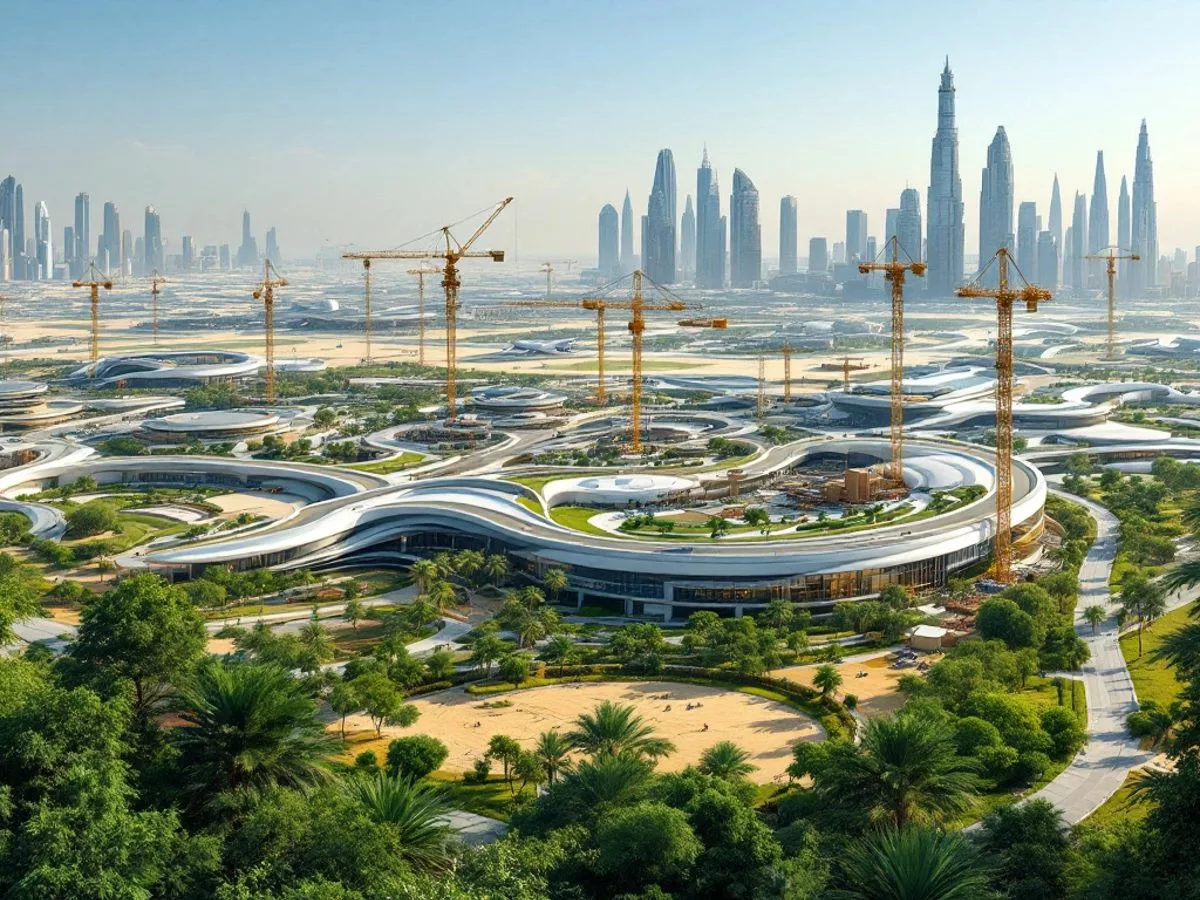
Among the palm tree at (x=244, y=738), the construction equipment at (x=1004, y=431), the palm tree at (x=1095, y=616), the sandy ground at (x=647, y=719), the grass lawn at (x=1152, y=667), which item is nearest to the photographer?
the palm tree at (x=244, y=738)

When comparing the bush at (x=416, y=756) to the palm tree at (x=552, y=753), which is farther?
the bush at (x=416, y=756)

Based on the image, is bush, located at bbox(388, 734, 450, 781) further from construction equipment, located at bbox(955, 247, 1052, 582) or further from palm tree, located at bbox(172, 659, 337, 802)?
construction equipment, located at bbox(955, 247, 1052, 582)

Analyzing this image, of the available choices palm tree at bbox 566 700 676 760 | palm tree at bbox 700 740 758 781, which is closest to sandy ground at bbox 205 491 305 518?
palm tree at bbox 566 700 676 760

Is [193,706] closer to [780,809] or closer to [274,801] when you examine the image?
[274,801]

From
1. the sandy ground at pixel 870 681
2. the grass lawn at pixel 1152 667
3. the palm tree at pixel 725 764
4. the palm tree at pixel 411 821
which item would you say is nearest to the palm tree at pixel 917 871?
the palm tree at pixel 411 821

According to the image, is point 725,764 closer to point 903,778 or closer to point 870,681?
point 903,778

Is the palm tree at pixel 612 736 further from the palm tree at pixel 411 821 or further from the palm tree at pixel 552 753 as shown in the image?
the palm tree at pixel 411 821
